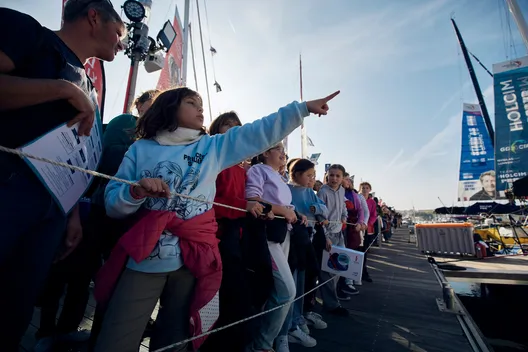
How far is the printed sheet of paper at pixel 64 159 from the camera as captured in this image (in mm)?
829

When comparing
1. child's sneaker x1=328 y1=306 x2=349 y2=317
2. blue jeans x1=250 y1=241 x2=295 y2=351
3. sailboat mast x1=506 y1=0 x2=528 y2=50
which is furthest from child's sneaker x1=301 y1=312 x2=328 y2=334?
sailboat mast x1=506 y1=0 x2=528 y2=50

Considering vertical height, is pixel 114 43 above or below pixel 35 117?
above

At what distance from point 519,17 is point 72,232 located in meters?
11.0

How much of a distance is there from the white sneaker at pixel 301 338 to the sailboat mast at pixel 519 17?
981 cm

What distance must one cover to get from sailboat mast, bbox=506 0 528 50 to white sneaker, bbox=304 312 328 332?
31.2 feet

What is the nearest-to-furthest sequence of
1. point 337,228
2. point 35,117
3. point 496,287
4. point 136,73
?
1. point 35,117
2. point 337,228
3. point 136,73
4. point 496,287

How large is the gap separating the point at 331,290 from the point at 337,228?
2.59ft

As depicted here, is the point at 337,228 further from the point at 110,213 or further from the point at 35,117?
the point at 35,117

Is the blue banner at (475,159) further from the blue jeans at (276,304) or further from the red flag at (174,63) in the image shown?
the blue jeans at (276,304)

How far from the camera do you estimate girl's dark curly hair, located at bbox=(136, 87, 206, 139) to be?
1.32 m

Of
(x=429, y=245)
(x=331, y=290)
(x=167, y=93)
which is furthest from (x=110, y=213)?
(x=429, y=245)

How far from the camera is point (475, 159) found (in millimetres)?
20266

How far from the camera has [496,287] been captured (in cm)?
797

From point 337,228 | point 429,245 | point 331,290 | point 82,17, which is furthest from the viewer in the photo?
point 429,245
